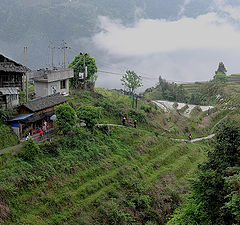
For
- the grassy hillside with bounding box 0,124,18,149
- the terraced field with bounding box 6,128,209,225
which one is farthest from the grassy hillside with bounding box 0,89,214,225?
the grassy hillside with bounding box 0,124,18,149

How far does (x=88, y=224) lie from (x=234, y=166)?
33.3 feet

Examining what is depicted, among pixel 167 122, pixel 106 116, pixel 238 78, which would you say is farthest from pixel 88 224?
pixel 238 78

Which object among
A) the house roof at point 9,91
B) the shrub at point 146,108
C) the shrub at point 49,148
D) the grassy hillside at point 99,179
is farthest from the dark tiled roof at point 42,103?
the shrub at point 146,108

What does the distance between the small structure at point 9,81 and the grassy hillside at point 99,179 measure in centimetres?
768

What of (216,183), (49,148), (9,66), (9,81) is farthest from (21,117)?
(216,183)

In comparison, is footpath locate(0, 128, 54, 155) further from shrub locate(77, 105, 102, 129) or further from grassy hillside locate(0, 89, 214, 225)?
shrub locate(77, 105, 102, 129)

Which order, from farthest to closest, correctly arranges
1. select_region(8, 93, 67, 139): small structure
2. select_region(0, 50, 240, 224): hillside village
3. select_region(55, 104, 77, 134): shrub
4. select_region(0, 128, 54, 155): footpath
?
select_region(55, 104, 77, 134): shrub < select_region(8, 93, 67, 139): small structure < select_region(0, 128, 54, 155): footpath < select_region(0, 50, 240, 224): hillside village

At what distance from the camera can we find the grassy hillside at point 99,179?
17.3 metres

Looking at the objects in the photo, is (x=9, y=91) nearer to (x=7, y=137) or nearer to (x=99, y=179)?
(x=7, y=137)

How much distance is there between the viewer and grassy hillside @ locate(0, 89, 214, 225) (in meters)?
17.3

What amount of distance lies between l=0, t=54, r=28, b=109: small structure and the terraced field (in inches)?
432

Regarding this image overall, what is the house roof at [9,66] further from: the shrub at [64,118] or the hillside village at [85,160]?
the shrub at [64,118]

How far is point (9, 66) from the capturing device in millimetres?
26438

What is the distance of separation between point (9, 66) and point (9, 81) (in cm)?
155
